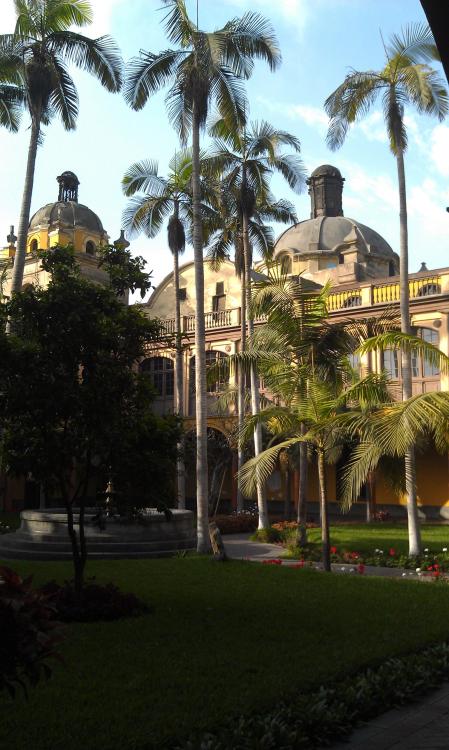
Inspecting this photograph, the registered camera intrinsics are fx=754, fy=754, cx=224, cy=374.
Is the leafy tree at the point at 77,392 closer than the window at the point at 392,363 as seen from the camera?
Yes

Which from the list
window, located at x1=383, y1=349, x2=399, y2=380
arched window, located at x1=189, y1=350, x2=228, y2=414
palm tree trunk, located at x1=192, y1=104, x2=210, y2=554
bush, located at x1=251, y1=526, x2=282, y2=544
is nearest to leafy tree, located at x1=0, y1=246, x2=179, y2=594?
palm tree trunk, located at x1=192, y1=104, x2=210, y2=554

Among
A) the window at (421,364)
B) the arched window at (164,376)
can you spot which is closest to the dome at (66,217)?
the arched window at (164,376)

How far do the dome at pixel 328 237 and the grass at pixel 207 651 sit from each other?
3451 cm

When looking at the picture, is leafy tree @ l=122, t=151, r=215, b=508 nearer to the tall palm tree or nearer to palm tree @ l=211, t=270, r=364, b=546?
the tall palm tree

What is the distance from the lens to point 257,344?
57.7 ft

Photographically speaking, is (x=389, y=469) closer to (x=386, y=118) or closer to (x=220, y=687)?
(x=386, y=118)

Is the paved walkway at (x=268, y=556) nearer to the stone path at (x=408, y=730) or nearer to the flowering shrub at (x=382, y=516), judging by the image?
the flowering shrub at (x=382, y=516)

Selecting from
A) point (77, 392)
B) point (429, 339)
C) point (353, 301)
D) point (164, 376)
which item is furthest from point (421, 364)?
point (77, 392)

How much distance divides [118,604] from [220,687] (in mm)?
3707

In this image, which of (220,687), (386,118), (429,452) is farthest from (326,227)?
(220,687)

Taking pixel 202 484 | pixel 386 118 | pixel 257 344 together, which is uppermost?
pixel 386 118

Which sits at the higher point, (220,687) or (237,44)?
(237,44)

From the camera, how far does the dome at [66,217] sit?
150 feet

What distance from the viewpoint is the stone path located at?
5547mm
